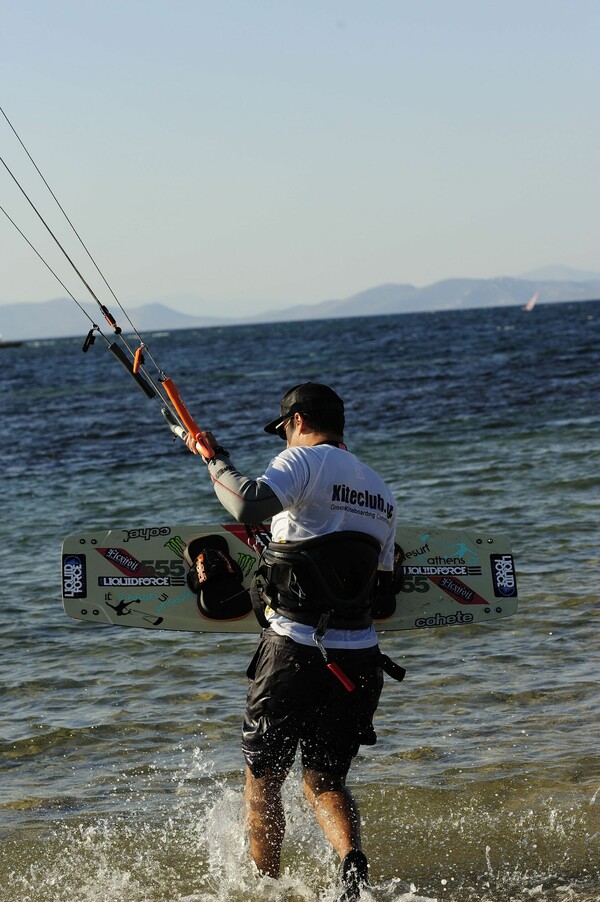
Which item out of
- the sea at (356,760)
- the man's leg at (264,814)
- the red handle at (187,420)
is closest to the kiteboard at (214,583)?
the sea at (356,760)

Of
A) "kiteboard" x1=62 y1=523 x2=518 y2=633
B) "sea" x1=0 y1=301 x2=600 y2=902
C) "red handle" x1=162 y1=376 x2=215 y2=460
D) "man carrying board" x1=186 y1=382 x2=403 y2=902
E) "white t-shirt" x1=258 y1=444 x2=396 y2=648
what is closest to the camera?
"white t-shirt" x1=258 y1=444 x2=396 y2=648

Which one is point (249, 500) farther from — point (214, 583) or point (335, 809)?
point (214, 583)

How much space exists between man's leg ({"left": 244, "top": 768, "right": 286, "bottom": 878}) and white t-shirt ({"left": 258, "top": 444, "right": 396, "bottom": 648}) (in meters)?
0.64

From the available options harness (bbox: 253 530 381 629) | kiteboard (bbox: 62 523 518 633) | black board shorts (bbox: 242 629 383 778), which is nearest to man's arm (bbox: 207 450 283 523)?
harness (bbox: 253 530 381 629)

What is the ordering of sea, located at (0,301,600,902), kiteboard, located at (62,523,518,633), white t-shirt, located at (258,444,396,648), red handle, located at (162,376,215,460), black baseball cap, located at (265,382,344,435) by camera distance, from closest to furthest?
1. white t-shirt, located at (258,444,396,648)
2. black baseball cap, located at (265,382,344,435)
3. red handle, located at (162,376,215,460)
4. sea, located at (0,301,600,902)
5. kiteboard, located at (62,523,518,633)

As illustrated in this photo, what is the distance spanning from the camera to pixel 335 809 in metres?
4.50

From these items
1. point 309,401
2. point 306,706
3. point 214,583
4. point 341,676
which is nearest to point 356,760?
point 214,583

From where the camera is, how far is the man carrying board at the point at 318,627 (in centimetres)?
436

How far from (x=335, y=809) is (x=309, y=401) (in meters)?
1.67

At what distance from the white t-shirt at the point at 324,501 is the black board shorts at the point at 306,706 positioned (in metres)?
0.06

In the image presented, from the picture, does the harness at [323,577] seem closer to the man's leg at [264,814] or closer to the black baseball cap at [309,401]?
the black baseball cap at [309,401]

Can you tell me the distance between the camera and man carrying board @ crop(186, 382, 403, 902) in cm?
436

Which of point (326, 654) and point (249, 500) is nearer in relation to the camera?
point (249, 500)

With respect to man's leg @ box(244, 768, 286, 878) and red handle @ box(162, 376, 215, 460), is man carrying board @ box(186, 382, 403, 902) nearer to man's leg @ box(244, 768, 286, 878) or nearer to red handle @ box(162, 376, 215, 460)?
man's leg @ box(244, 768, 286, 878)
